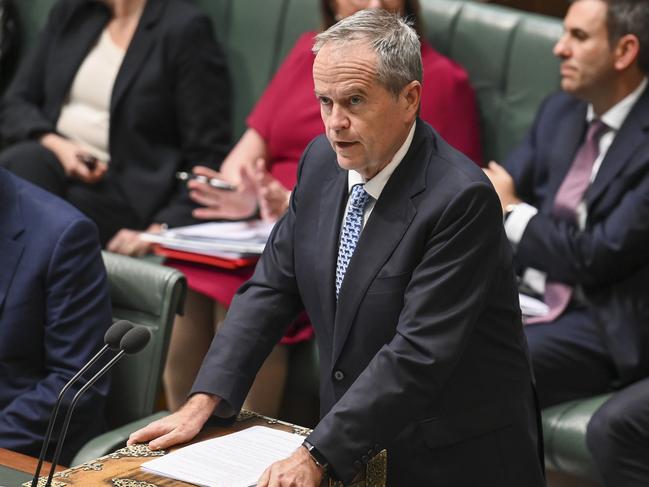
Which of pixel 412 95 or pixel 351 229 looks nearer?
pixel 412 95

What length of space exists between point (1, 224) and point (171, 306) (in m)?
0.41

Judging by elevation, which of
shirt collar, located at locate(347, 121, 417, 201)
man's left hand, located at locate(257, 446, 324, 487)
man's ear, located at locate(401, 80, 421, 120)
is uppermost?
man's ear, located at locate(401, 80, 421, 120)

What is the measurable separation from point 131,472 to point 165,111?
2373 millimetres

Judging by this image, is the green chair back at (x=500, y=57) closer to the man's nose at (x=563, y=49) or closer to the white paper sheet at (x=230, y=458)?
the man's nose at (x=563, y=49)

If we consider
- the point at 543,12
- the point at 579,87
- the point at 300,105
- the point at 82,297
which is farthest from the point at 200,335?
the point at 543,12

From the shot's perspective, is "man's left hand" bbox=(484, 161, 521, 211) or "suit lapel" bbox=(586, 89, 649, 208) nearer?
"suit lapel" bbox=(586, 89, 649, 208)

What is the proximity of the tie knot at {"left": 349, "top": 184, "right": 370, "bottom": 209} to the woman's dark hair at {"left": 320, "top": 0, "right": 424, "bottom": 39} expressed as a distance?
1524 mm

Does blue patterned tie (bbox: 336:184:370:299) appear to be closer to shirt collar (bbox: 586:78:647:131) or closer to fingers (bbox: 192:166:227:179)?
shirt collar (bbox: 586:78:647:131)

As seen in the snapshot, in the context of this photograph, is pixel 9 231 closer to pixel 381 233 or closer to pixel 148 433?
pixel 148 433

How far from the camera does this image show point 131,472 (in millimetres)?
1969

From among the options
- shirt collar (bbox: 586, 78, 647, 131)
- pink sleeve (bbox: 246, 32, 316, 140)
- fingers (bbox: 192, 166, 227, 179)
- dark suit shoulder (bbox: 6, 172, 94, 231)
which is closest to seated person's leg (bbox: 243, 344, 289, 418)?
fingers (bbox: 192, 166, 227, 179)

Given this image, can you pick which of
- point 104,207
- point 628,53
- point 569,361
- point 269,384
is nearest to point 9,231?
point 269,384

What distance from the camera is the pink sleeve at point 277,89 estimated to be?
159 inches

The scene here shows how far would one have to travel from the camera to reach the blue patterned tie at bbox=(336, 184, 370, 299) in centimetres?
221
